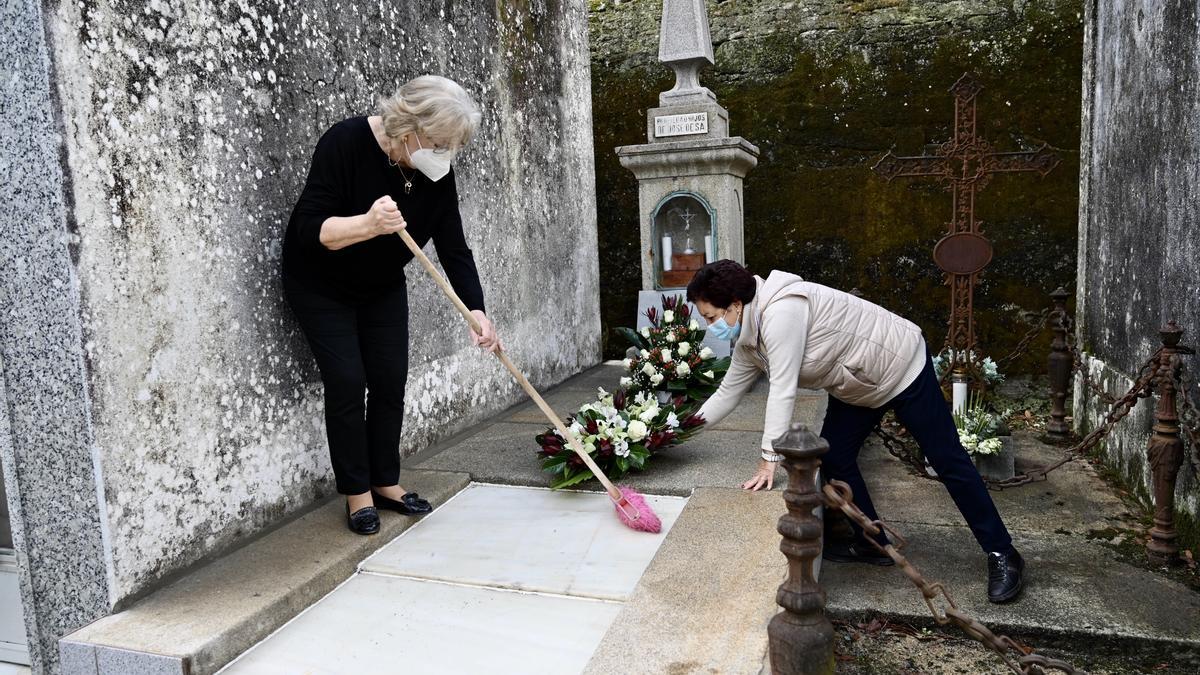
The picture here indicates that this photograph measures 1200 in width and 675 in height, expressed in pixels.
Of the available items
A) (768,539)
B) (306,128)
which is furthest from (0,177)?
(768,539)

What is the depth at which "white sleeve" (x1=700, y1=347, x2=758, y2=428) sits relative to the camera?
3344mm

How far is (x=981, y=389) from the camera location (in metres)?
5.62

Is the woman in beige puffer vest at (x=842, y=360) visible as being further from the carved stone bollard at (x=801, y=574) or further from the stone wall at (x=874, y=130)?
the stone wall at (x=874, y=130)

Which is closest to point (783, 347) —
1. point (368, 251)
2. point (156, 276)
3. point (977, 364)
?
point (368, 251)

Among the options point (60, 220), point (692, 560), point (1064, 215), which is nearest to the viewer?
point (60, 220)

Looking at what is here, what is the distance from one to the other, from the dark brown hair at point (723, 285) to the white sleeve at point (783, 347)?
12cm

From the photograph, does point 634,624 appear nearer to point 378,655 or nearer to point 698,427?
point 378,655

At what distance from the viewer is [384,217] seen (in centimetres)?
271

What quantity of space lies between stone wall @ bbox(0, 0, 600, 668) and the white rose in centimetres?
116

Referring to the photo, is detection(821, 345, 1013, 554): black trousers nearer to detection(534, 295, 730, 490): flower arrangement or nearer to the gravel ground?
the gravel ground

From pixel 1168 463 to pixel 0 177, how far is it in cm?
429

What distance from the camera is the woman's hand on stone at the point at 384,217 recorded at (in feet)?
8.88

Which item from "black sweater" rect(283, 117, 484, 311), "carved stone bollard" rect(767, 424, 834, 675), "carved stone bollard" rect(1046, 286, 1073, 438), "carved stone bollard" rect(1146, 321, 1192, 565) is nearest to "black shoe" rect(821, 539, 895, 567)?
"carved stone bollard" rect(1146, 321, 1192, 565)

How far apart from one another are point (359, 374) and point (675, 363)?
266 cm
